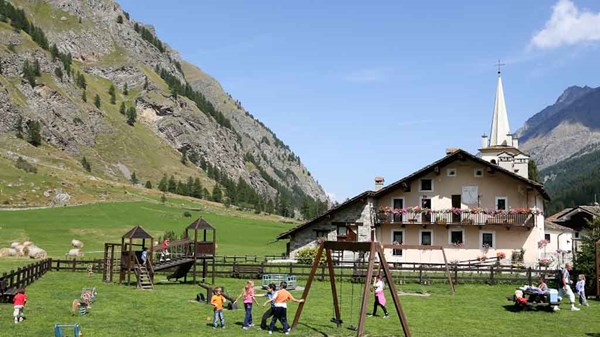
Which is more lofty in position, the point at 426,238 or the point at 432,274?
the point at 426,238

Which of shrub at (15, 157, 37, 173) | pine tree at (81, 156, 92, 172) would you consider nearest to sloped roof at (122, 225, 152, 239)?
shrub at (15, 157, 37, 173)

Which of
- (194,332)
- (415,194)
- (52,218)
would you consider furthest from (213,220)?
(194,332)

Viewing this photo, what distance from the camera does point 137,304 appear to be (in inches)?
1076

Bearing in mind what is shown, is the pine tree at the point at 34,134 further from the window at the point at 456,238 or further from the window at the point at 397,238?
the window at the point at 456,238

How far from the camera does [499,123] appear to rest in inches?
2749

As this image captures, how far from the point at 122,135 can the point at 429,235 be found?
161 m

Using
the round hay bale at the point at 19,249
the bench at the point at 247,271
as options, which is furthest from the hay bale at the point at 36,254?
the bench at the point at 247,271

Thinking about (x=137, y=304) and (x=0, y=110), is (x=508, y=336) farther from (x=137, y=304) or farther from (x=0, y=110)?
(x=0, y=110)

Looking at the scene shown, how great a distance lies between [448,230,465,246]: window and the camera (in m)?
49.8

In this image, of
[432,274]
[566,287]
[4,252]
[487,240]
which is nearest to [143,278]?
[432,274]

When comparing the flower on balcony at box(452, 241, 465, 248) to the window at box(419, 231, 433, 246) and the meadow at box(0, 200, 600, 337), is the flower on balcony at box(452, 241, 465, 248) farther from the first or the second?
the meadow at box(0, 200, 600, 337)

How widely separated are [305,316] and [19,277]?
54.8ft

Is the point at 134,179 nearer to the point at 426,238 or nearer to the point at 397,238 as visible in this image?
the point at 397,238

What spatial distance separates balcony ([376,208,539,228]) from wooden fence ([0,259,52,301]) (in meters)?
26.5
